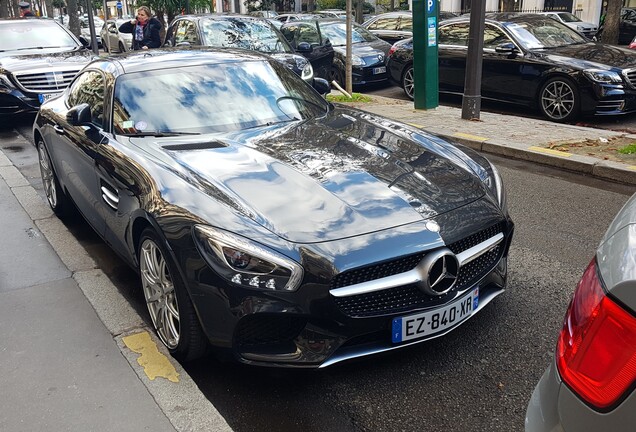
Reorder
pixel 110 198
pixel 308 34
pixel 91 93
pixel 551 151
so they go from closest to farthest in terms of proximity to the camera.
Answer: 1. pixel 110 198
2. pixel 91 93
3. pixel 551 151
4. pixel 308 34

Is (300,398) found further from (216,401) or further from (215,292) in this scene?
(215,292)

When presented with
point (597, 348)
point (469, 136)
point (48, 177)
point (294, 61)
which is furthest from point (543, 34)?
point (597, 348)

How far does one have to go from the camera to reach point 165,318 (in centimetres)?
333

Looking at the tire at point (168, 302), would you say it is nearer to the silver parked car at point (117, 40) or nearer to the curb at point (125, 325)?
the curb at point (125, 325)

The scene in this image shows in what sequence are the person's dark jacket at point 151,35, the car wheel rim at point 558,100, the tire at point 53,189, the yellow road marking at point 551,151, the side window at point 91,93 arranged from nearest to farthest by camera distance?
the side window at point 91,93 → the tire at point 53,189 → the yellow road marking at point 551,151 → the car wheel rim at point 558,100 → the person's dark jacket at point 151,35

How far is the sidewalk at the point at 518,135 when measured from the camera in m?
6.78

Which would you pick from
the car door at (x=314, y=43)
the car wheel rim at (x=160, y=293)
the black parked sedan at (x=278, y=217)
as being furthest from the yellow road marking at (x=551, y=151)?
the car door at (x=314, y=43)

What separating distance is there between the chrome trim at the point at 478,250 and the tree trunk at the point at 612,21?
Result: 1872cm

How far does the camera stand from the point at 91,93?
190 inches

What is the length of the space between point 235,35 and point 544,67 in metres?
5.13

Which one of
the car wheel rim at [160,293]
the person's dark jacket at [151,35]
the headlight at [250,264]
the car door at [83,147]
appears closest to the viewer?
the headlight at [250,264]

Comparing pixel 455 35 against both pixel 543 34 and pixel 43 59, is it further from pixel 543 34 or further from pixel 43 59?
pixel 43 59

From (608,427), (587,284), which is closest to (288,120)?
(587,284)

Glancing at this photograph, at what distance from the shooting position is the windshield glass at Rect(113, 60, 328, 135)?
416 cm
